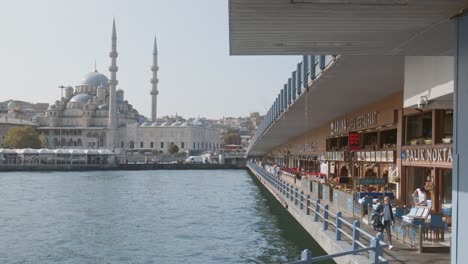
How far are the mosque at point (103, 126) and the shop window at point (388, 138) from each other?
132647 millimetres

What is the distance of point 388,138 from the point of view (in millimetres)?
24891

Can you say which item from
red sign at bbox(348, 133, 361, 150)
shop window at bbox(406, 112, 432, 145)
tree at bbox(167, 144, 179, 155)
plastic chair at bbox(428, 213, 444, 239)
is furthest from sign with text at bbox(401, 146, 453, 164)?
tree at bbox(167, 144, 179, 155)

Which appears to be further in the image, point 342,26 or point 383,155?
point 383,155

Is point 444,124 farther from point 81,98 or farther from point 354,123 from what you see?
point 81,98

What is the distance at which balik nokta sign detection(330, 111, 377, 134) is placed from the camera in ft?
87.4

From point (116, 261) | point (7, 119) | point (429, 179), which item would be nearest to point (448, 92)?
point (429, 179)

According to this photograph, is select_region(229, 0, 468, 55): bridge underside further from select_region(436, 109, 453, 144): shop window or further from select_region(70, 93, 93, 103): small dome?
select_region(70, 93, 93, 103): small dome

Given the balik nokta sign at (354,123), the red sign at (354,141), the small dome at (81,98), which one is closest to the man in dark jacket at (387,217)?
the balik nokta sign at (354,123)

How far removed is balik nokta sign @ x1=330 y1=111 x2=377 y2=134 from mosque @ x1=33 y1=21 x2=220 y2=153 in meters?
123

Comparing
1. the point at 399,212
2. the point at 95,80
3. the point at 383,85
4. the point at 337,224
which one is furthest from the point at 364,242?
the point at 95,80

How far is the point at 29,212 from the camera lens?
30.9 meters

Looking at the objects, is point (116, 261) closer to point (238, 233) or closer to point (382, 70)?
point (238, 233)

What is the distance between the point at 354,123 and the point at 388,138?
5.98 m

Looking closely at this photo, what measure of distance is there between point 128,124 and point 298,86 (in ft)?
487
